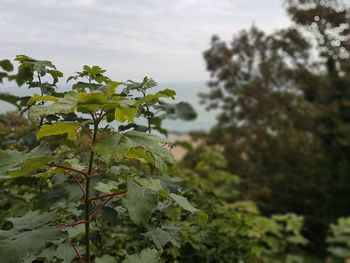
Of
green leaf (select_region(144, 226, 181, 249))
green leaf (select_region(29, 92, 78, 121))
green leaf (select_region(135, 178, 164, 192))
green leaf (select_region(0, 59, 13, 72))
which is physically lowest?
green leaf (select_region(144, 226, 181, 249))

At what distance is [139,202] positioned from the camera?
1.17 meters

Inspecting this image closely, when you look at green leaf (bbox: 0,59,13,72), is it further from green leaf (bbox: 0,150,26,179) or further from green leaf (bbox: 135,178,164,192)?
green leaf (bbox: 135,178,164,192)

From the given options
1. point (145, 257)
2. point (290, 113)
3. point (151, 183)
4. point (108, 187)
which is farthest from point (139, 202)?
point (290, 113)

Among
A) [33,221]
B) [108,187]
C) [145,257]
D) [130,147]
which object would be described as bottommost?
[145,257]

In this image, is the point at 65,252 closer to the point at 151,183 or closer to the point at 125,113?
the point at 151,183

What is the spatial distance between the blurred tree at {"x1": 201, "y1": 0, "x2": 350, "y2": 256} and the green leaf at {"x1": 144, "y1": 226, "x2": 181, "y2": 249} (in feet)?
30.6

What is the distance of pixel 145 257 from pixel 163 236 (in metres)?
0.10

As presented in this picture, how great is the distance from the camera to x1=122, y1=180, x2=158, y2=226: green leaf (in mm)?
1138

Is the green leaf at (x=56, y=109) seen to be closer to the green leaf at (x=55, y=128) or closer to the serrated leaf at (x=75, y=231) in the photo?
the green leaf at (x=55, y=128)

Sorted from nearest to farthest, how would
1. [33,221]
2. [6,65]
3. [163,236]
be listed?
[33,221]
[163,236]
[6,65]

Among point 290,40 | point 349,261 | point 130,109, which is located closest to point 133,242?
point 130,109

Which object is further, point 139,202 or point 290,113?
point 290,113

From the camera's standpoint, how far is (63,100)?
1166 mm

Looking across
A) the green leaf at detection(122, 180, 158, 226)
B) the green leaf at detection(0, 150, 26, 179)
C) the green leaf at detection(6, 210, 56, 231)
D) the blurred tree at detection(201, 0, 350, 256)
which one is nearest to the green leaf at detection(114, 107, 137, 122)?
the green leaf at detection(122, 180, 158, 226)
